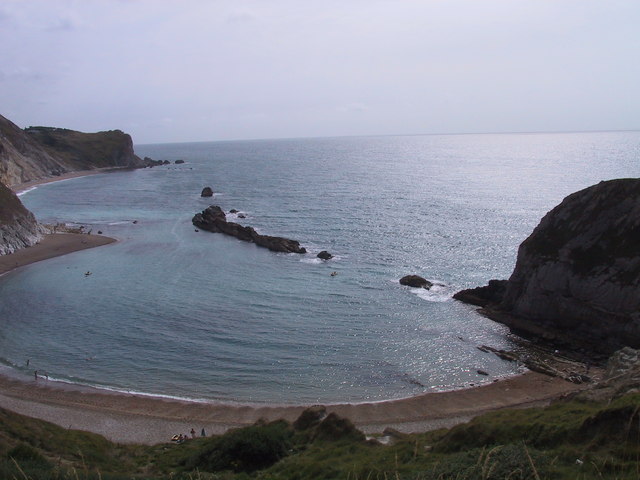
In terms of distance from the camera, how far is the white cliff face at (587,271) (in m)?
38.3

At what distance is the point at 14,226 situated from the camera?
7406 cm

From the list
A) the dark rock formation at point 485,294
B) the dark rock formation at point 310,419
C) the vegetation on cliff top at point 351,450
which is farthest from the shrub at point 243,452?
the dark rock formation at point 485,294

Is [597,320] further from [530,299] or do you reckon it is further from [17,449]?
[17,449]

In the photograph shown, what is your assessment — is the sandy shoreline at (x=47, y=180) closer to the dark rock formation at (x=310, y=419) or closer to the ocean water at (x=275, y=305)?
the ocean water at (x=275, y=305)

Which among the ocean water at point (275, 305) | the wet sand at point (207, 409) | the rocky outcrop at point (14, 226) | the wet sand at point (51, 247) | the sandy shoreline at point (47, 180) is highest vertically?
the sandy shoreline at point (47, 180)

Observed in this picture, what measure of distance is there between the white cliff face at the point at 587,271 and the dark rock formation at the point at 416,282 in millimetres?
9409

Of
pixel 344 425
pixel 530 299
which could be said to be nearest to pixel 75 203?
pixel 530 299

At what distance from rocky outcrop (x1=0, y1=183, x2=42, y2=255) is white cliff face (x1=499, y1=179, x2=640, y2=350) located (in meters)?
63.9

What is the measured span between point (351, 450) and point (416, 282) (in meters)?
36.5

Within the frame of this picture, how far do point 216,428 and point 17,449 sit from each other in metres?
13.7

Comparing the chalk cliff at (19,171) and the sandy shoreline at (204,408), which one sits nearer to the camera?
the sandy shoreline at (204,408)

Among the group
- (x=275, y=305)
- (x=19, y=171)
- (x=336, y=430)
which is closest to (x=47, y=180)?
(x=19, y=171)

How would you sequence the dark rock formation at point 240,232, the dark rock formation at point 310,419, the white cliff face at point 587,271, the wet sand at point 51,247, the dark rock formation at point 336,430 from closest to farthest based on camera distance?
the dark rock formation at point 336,430
the dark rock formation at point 310,419
the white cliff face at point 587,271
the wet sand at point 51,247
the dark rock formation at point 240,232

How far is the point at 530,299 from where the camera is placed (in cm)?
4481
